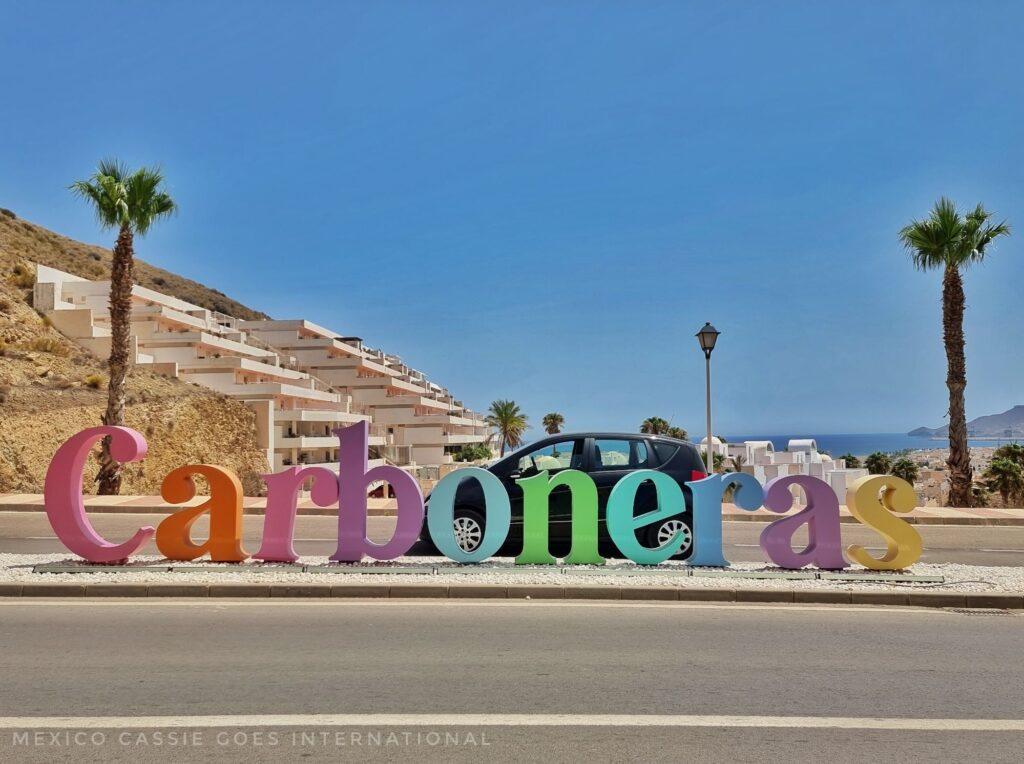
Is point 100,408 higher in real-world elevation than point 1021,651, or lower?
higher

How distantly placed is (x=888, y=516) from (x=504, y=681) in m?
6.67

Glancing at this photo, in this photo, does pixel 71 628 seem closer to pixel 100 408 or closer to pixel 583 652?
pixel 583 652

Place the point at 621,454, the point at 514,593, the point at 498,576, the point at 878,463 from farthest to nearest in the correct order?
the point at 878,463 → the point at 621,454 → the point at 498,576 → the point at 514,593

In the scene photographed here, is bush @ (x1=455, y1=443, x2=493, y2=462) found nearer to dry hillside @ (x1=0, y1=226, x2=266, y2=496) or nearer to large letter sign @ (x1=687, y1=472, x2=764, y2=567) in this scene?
dry hillside @ (x1=0, y1=226, x2=266, y2=496)

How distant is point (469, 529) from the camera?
11.4 m

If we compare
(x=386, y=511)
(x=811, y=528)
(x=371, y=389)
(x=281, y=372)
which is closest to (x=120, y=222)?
(x=386, y=511)

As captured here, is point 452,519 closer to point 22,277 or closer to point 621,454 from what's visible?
point 621,454

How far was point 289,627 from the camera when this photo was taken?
25.7 feet

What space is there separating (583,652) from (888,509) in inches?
235

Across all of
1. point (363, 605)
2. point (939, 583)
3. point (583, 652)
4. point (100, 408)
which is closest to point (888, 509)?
point (939, 583)

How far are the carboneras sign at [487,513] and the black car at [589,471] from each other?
550mm

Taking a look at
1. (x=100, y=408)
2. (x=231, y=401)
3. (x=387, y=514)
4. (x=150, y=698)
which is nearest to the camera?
(x=150, y=698)

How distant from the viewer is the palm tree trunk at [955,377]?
24.6m

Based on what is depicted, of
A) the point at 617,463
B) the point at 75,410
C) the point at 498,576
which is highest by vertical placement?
the point at 75,410
